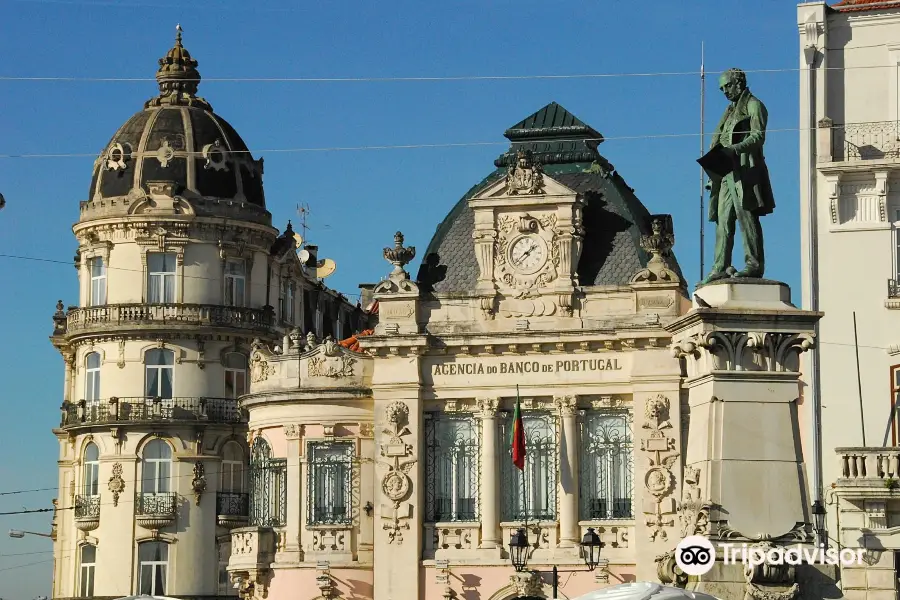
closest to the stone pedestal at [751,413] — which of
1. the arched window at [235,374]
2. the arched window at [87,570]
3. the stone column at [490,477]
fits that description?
the stone column at [490,477]

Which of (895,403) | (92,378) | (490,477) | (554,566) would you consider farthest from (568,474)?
(92,378)

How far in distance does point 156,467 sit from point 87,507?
288 cm

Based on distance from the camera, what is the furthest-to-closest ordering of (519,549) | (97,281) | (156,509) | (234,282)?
(234,282) → (97,281) → (156,509) → (519,549)

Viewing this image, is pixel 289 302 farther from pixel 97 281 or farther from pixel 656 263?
pixel 656 263

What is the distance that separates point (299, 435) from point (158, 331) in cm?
1446

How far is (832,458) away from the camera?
168 ft

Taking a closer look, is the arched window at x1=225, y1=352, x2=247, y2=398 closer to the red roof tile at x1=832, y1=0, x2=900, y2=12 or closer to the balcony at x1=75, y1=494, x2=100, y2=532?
the balcony at x1=75, y1=494, x2=100, y2=532

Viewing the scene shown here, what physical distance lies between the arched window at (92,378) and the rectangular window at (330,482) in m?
16.5

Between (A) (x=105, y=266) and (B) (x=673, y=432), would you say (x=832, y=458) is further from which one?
(A) (x=105, y=266)

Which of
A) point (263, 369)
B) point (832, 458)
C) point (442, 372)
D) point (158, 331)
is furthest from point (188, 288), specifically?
point (832, 458)

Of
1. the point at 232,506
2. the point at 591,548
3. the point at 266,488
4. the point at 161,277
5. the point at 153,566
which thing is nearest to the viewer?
the point at 591,548

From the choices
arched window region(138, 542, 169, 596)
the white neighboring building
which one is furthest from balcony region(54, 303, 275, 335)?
the white neighboring building

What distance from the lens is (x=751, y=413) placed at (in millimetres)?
30109

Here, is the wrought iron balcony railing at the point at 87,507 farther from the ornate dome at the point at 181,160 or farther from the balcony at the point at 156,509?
the ornate dome at the point at 181,160
